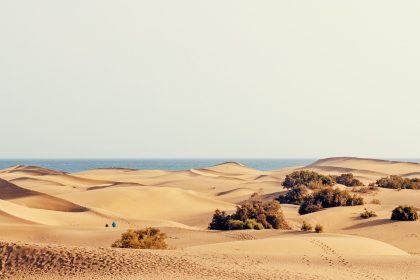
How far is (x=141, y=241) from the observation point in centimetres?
1856

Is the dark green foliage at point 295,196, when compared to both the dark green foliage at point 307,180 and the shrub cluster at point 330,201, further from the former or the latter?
the shrub cluster at point 330,201

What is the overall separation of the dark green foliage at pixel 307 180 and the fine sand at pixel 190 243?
9.47ft

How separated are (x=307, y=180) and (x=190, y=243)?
81.0 feet

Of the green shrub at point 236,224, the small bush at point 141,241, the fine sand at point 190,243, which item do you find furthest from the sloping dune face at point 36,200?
the small bush at point 141,241

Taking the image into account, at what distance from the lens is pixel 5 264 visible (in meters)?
14.6

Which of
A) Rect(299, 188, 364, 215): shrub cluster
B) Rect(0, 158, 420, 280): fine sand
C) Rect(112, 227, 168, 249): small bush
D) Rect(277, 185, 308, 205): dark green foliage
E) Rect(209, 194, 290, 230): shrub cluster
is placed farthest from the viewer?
Rect(277, 185, 308, 205): dark green foliage

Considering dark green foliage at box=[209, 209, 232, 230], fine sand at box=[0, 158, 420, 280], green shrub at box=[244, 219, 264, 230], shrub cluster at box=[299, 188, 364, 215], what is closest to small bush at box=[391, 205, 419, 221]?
fine sand at box=[0, 158, 420, 280]

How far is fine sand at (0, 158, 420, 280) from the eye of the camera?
47.0 ft

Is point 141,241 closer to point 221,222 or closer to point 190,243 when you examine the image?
point 190,243

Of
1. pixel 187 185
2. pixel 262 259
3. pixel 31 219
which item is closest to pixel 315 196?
pixel 31 219

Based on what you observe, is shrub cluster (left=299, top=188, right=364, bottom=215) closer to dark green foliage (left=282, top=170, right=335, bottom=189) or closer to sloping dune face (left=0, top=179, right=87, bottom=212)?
dark green foliage (left=282, top=170, right=335, bottom=189)

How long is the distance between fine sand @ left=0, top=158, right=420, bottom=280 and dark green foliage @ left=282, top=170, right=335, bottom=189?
9.47 feet

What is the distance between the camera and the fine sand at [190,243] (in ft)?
47.0

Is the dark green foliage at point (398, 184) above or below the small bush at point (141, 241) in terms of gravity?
above
